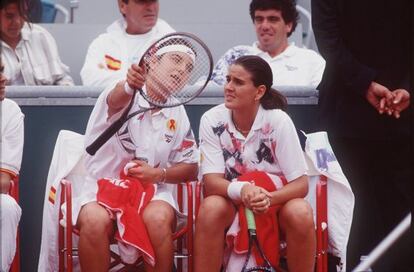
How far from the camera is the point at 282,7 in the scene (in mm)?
5719

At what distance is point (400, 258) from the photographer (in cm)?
364

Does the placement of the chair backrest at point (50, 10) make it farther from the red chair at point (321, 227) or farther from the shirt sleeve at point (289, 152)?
the red chair at point (321, 227)

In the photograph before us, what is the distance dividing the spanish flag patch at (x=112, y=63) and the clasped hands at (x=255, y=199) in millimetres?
1647

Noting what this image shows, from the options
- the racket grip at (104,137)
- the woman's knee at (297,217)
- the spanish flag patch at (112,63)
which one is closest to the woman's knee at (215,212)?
the woman's knee at (297,217)

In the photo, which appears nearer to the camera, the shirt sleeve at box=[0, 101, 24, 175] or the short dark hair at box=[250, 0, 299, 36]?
the shirt sleeve at box=[0, 101, 24, 175]

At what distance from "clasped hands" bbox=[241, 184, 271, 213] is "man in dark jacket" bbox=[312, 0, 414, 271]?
518 mm

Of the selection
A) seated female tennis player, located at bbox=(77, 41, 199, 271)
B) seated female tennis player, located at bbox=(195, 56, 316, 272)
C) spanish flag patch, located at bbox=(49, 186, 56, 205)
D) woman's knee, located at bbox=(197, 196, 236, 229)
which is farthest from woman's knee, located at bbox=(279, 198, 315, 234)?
spanish flag patch, located at bbox=(49, 186, 56, 205)

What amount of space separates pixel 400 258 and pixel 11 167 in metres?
1.62

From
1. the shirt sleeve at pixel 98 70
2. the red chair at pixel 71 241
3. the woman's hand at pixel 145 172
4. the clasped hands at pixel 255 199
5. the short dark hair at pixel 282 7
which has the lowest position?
the red chair at pixel 71 241

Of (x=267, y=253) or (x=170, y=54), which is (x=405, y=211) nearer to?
(x=267, y=253)

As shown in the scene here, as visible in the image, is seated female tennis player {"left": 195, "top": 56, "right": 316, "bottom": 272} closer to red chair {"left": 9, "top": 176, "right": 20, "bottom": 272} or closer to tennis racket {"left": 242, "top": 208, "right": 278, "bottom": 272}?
tennis racket {"left": 242, "top": 208, "right": 278, "bottom": 272}

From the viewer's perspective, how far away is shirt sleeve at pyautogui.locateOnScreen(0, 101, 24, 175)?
423 cm

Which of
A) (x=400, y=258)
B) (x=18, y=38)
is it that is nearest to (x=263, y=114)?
(x=400, y=258)

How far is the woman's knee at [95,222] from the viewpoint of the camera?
13.6 feet
